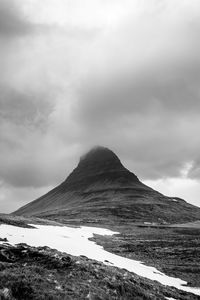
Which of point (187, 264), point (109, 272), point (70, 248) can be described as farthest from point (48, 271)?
point (187, 264)

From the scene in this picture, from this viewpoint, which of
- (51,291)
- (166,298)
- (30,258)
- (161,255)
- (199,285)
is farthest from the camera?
(161,255)

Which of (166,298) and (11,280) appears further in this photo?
(166,298)

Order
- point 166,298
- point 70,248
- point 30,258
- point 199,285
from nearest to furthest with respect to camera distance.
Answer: point 166,298 < point 30,258 < point 199,285 < point 70,248

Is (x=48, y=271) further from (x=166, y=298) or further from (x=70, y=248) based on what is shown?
(x=70, y=248)

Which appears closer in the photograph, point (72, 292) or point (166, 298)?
point (72, 292)

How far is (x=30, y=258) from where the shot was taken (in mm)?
25391

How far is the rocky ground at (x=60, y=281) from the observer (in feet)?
61.4

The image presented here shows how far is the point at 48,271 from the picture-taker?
2202cm

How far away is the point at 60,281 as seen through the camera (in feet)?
67.4

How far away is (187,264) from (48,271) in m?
30.9

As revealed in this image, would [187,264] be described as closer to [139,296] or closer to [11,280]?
[139,296]

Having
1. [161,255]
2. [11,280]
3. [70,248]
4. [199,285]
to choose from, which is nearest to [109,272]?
[11,280]

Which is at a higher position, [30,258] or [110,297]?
[30,258]

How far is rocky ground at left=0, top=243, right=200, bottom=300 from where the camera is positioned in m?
18.7
